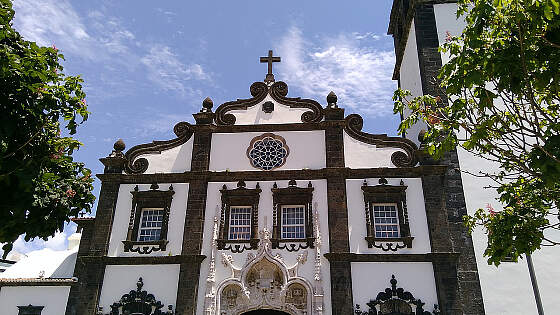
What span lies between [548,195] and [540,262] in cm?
845

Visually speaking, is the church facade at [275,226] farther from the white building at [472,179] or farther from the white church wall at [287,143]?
the white building at [472,179]

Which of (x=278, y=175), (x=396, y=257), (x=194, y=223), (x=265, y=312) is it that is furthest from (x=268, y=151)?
(x=396, y=257)

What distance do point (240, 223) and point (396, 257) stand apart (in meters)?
6.04

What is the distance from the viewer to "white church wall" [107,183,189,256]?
18.4 meters

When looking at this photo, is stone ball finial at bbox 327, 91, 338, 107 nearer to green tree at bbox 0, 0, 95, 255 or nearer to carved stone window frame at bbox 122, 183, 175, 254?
carved stone window frame at bbox 122, 183, 175, 254

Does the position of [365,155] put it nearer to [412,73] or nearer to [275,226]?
[275,226]

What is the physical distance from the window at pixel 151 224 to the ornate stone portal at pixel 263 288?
117 inches

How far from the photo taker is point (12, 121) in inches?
377

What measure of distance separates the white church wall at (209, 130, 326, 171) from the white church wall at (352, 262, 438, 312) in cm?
457

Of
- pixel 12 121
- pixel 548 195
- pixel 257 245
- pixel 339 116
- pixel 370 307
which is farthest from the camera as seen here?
pixel 339 116

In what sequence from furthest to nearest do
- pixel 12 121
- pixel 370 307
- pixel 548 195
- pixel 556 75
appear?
pixel 370 307
pixel 548 195
pixel 12 121
pixel 556 75

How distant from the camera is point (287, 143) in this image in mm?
20000

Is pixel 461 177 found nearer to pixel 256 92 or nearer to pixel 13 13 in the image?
pixel 256 92

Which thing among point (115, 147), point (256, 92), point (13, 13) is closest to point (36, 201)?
point (13, 13)
